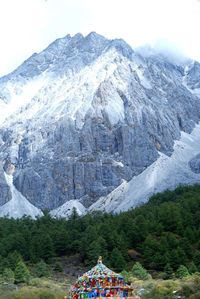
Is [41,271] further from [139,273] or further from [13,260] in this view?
[139,273]

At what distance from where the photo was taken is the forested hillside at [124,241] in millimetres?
92812

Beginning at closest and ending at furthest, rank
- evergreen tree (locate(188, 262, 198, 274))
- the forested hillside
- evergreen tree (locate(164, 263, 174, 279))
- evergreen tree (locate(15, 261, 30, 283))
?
1. evergreen tree (locate(15, 261, 30, 283))
2. evergreen tree (locate(188, 262, 198, 274))
3. evergreen tree (locate(164, 263, 174, 279))
4. the forested hillside

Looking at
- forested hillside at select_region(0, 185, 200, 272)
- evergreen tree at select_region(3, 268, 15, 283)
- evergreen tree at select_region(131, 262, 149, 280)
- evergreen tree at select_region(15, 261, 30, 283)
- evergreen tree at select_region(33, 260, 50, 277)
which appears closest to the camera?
evergreen tree at select_region(3, 268, 15, 283)

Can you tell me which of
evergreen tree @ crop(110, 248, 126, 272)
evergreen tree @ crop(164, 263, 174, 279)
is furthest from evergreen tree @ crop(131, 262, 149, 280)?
evergreen tree @ crop(110, 248, 126, 272)

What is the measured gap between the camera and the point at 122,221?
379 feet

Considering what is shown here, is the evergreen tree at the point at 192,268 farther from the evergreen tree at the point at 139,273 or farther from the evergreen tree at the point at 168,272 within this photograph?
the evergreen tree at the point at 139,273

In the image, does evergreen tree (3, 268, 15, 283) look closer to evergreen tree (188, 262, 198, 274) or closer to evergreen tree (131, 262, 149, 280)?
evergreen tree (131, 262, 149, 280)

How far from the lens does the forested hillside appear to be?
92812mm

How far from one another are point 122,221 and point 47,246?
1808 cm

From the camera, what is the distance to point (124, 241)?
10381 cm

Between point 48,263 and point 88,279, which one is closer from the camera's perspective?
point 88,279

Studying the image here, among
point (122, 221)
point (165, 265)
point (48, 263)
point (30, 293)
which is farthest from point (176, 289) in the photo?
point (122, 221)

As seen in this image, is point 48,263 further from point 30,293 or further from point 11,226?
point 30,293

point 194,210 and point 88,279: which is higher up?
point 88,279
